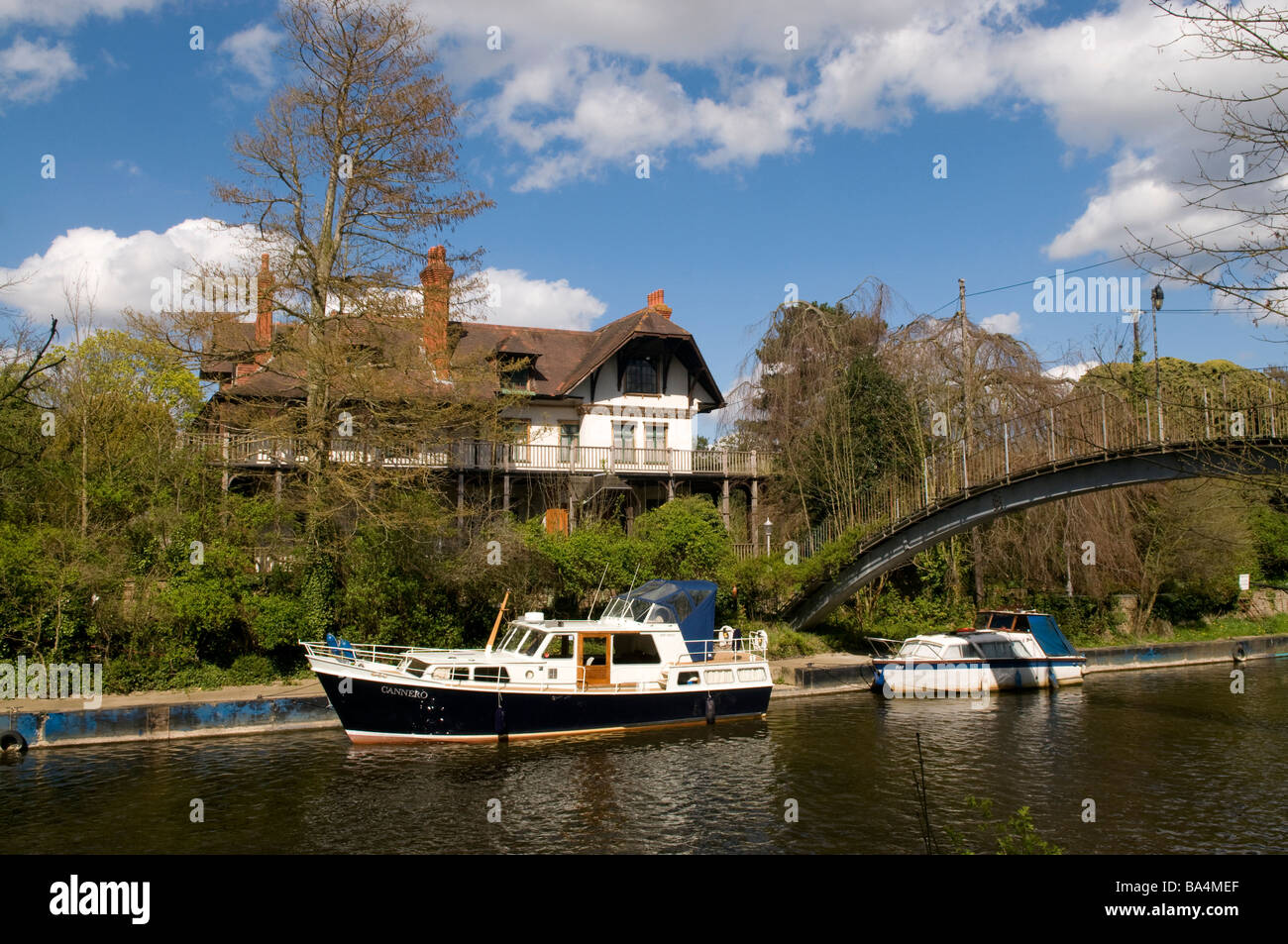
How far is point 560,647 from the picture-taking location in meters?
19.6

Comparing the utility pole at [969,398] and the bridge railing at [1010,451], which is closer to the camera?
the bridge railing at [1010,451]

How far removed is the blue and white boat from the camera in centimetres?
2375

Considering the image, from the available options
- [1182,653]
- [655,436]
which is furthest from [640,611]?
[1182,653]

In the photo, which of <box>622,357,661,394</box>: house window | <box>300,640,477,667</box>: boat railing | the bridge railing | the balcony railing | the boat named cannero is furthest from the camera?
<box>622,357,661,394</box>: house window

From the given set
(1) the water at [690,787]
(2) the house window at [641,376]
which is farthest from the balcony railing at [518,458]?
(1) the water at [690,787]

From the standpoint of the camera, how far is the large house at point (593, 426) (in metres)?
31.3

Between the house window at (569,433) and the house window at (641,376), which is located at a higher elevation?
the house window at (641,376)

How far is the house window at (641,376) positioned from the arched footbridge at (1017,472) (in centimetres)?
1025

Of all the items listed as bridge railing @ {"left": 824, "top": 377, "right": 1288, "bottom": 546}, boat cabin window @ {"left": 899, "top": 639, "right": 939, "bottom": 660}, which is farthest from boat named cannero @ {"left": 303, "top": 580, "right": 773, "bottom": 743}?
bridge railing @ {"left": 824, "top": 377, "right": 1288, "bottom": 546}

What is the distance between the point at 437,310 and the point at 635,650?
972 cm

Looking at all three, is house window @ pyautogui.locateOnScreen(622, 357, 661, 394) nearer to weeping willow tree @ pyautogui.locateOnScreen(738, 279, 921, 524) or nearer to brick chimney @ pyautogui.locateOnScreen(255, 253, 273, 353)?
weeping willow tree @ pyautogui.locateOnScreen(738, 279, 921, 524)

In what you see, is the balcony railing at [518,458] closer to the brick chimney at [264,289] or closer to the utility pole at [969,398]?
the brick chimney at [264,289]

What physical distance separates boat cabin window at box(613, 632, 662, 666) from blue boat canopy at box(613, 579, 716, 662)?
72 cm

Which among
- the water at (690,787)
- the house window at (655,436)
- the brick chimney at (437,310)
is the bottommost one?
the water at (690,787)
